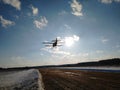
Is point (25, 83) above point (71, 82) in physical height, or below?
below

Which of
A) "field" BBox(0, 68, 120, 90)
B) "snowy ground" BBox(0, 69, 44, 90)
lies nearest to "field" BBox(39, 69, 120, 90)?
"field" BBox(0, 68, 120, 90)

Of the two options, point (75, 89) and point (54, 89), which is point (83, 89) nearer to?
point (75, 89)

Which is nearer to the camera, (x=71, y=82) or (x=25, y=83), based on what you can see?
(x=71, y=82)

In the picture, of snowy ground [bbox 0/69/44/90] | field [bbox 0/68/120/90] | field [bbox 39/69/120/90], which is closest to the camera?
field [bbox 39/69/120/90]

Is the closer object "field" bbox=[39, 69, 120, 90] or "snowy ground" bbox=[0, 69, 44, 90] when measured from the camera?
"field" bbox=[39, 69, 120, 90]

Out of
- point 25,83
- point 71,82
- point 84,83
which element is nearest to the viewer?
point 84,83

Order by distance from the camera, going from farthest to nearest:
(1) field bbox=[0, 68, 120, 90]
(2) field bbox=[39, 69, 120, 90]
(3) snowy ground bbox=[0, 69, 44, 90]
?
1. (3) snowy ground bbox=[0, 69, 44, 90]
2. (1) field bbox=[0, 68, 120, 90]
3. (2) field bbox=[39, 69, 120, 90]

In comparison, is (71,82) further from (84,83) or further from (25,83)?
(25,83)

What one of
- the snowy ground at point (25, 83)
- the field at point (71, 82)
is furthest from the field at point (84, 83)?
the snowy ground at point (25, 83)

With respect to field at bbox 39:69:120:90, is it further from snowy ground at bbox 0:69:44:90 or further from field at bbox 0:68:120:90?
snowy ground at bbox 0:69:44:90

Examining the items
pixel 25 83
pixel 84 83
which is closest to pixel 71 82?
pixel 84 83

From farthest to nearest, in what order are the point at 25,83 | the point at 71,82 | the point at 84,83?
the point at 25,83, the point at 71,82, the point at 84,83

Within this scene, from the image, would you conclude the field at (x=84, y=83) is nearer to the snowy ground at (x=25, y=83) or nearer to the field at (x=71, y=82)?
the field at (x=71, y=82)

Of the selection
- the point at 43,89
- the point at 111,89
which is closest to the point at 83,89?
the point at 111,89
